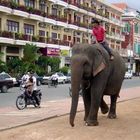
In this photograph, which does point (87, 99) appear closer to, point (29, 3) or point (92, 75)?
point (92, 75)

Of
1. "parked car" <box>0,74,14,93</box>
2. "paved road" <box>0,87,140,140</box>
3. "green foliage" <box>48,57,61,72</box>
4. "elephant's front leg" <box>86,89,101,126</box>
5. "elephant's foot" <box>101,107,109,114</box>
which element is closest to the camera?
"paved road" <box>0,87,140,140</box>

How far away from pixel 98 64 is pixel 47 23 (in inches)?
2062

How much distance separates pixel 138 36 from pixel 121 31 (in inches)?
335

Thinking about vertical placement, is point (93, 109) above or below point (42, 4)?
below

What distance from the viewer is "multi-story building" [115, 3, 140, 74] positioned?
104062 millimetres

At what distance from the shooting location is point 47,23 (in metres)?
65.5

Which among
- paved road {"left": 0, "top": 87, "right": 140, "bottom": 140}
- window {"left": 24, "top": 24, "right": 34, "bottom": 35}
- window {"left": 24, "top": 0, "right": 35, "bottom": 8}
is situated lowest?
paved road {"left": 0, "top": 87, "right": 140, "bottom": 140}

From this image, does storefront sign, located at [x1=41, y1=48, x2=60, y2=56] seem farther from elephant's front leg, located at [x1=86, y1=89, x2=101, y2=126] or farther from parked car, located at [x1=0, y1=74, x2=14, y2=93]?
elephant's front leg, located at [x1=86, y1=89, x2=101, y2=126]

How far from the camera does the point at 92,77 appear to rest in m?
13.7

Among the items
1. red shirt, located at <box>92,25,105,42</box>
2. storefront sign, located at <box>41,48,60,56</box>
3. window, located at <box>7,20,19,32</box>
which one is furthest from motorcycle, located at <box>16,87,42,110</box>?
storefront sign, located at <box>41,48,60,56</box>

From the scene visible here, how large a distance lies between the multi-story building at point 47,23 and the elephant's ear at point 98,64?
1183 inches

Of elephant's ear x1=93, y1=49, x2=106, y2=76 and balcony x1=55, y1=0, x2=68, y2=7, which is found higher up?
balcony x1=55, y1=0, x2=68, y2=7

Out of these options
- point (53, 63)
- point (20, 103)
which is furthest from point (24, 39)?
point (20, 103)

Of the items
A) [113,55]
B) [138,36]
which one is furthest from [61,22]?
[113,55]
